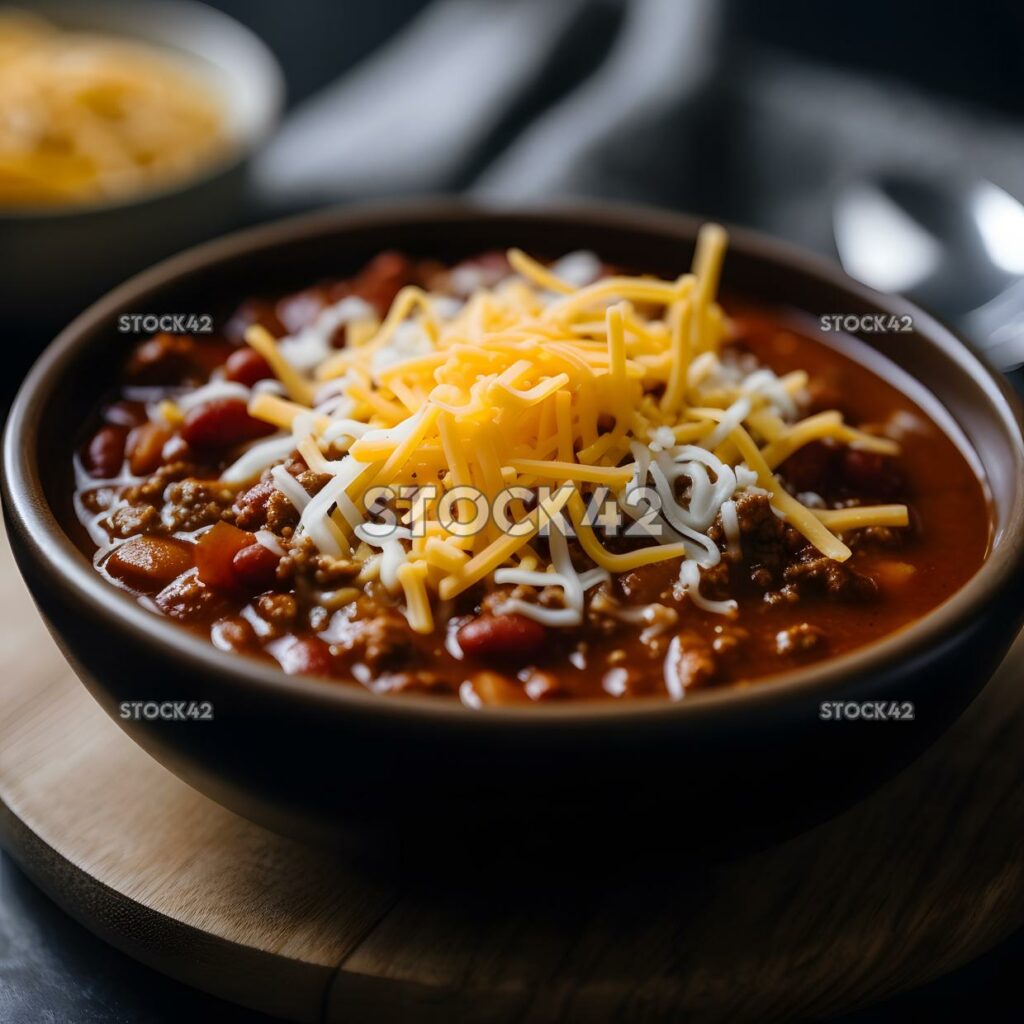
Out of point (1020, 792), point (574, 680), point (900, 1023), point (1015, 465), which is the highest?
point (1015, 465)

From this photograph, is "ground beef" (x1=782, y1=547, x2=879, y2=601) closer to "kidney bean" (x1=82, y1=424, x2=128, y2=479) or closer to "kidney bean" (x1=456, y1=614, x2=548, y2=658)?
"kidney bean" (x1=456, y1=614, x2=548, y2=658)

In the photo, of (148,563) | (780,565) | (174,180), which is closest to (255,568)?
(148,563)

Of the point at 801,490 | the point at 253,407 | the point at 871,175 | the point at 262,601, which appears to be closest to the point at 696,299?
the point at 801,490

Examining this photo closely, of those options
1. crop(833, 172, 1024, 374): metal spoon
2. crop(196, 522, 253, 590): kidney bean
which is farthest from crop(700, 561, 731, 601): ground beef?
crop(833, 172, 1024, 374): metal spoon

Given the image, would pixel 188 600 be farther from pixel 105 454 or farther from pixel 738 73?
pixel 738 73

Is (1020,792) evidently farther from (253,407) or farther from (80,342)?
(80,342)

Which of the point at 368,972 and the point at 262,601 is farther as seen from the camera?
the point at 262,601

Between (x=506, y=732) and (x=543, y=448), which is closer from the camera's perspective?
(x=506, y=732)
